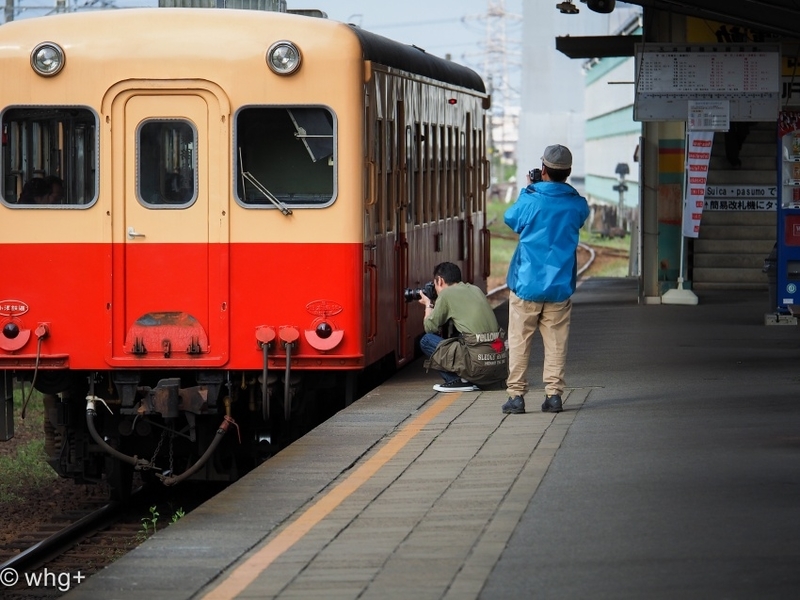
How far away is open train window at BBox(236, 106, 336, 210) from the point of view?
9609mm

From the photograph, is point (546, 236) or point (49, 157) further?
point (49, 157)

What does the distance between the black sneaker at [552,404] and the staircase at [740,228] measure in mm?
11377

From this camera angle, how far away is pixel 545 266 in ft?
30.5

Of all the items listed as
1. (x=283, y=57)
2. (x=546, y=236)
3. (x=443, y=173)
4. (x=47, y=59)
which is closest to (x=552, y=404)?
(x=546, y=236)

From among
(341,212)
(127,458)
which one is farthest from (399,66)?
(127,458)

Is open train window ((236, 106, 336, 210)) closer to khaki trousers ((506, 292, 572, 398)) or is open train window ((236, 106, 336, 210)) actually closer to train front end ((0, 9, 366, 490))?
train front end ((0, 9, 366, 490))

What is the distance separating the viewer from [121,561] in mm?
5902

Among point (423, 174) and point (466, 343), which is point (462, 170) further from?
point (466, 343)

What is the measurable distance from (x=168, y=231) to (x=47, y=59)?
1313 millimetres

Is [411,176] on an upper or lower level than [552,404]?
upper

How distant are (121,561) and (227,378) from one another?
12.3 ft

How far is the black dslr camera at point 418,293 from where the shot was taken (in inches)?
445

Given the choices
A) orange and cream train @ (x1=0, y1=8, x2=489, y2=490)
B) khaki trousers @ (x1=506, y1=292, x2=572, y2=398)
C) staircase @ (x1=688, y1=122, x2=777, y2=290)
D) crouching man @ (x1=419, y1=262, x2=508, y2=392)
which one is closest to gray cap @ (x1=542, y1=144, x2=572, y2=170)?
khaki trousers @ (x1=506, y1=292, x2=572, y2=398)

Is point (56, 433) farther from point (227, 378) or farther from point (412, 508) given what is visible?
point (412, 508)
